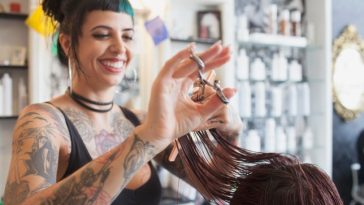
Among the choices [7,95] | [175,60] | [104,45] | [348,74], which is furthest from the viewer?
[348,74]

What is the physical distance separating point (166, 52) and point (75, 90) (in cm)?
135

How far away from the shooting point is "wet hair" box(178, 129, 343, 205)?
721 millimetres

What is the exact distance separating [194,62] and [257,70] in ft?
8.07

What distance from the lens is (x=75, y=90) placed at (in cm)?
109

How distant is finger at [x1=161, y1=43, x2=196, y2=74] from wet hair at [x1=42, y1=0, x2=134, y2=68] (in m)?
0.46

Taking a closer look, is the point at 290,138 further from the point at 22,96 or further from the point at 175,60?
the point at 175,60

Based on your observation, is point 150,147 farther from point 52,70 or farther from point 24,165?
point 52,70

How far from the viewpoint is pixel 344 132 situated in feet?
12.3

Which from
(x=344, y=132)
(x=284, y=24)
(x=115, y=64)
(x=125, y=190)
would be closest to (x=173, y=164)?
(x=125, y=190)

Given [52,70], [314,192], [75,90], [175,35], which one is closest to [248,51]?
[175,35]

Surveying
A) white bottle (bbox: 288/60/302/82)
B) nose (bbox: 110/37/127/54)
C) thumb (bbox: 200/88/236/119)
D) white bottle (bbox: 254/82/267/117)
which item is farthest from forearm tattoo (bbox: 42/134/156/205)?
white bottle (bbox: 288/60/302/82)

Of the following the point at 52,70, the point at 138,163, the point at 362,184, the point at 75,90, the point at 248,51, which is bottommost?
the point at 362,184

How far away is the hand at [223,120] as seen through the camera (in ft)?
2.35

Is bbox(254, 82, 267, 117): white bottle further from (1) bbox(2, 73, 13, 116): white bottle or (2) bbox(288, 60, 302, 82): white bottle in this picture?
(1) bbox(2, 73, 13, 116): white bottle
